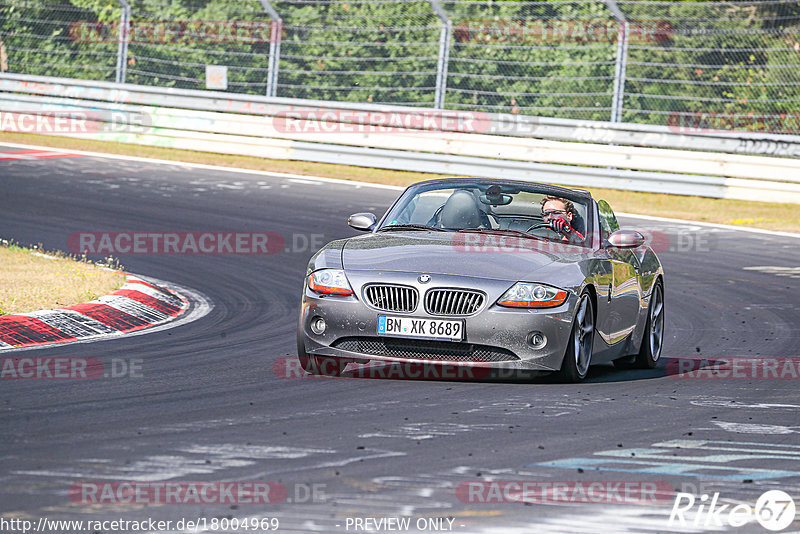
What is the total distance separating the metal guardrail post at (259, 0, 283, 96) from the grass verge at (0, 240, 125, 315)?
10.9 metres

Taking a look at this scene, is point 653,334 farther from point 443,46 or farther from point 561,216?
point 443,46

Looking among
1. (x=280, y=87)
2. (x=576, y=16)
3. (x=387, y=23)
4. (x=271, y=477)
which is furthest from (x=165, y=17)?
(x=271, y=477)

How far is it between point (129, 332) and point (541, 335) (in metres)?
3.40

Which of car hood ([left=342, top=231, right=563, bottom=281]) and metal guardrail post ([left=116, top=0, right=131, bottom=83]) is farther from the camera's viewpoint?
metal guardrail post ([left=116, top=0, right=131, bottom=83])

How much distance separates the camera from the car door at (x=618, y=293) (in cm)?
948

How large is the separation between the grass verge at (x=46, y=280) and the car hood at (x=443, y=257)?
2676 millimetres

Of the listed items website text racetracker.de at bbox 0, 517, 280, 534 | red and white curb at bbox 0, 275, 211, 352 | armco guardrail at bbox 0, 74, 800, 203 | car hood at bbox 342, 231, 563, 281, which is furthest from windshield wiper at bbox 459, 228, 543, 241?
armco guardrail at bbox 0, 74, 800, 203

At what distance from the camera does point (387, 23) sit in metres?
23.7

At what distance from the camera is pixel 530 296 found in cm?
852

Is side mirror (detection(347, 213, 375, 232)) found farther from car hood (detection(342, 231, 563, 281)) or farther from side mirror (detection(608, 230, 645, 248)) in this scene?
side mirror (detection(608, 230, 645, 248))

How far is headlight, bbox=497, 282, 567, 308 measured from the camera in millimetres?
8471

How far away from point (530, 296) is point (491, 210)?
5.27 feet

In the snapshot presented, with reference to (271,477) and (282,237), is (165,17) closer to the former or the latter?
(282,237)

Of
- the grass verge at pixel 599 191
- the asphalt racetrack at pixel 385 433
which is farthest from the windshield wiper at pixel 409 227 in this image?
the grass verge at pixel 599 191
